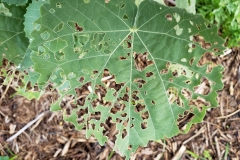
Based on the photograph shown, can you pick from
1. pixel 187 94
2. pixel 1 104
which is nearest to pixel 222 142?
pixel 187 94

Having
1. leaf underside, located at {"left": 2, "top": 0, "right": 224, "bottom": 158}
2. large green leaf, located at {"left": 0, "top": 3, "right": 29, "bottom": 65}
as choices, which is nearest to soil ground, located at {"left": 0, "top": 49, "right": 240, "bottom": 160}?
large green leaf, located at {"left": 0, "top": 3, "right": 29, "bottom": 65}

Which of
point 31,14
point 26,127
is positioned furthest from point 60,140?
point 31,14

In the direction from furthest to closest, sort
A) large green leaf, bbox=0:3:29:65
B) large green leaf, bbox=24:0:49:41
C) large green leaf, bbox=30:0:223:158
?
large green leaf, bbox=0:3:29:65
large green leaf, bbox=24:0:49:41
large green leaf, bbox=30:0:223:158

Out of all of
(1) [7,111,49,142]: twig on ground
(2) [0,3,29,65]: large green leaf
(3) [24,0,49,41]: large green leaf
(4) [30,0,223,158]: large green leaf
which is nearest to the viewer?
(4) [30,0,223,158]: large green leaf

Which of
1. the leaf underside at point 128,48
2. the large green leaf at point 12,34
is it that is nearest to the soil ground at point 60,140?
the large green leaf at point 12,34

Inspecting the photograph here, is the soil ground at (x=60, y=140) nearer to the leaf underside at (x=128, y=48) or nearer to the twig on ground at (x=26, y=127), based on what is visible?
the twig on ground at (x=26, y=127)

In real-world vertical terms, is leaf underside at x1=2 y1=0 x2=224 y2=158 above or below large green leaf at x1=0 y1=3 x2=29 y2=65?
below

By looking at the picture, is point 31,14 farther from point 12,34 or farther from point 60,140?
point 60,140

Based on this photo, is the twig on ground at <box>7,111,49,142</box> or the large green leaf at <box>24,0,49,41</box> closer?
the large green leaf at <box>24,0,49,41</box>

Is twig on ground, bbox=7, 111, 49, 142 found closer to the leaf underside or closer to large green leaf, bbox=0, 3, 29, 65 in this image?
large green leaf, bbox=0, 3, 29, 65

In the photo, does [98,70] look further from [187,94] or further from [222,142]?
[222,142]
